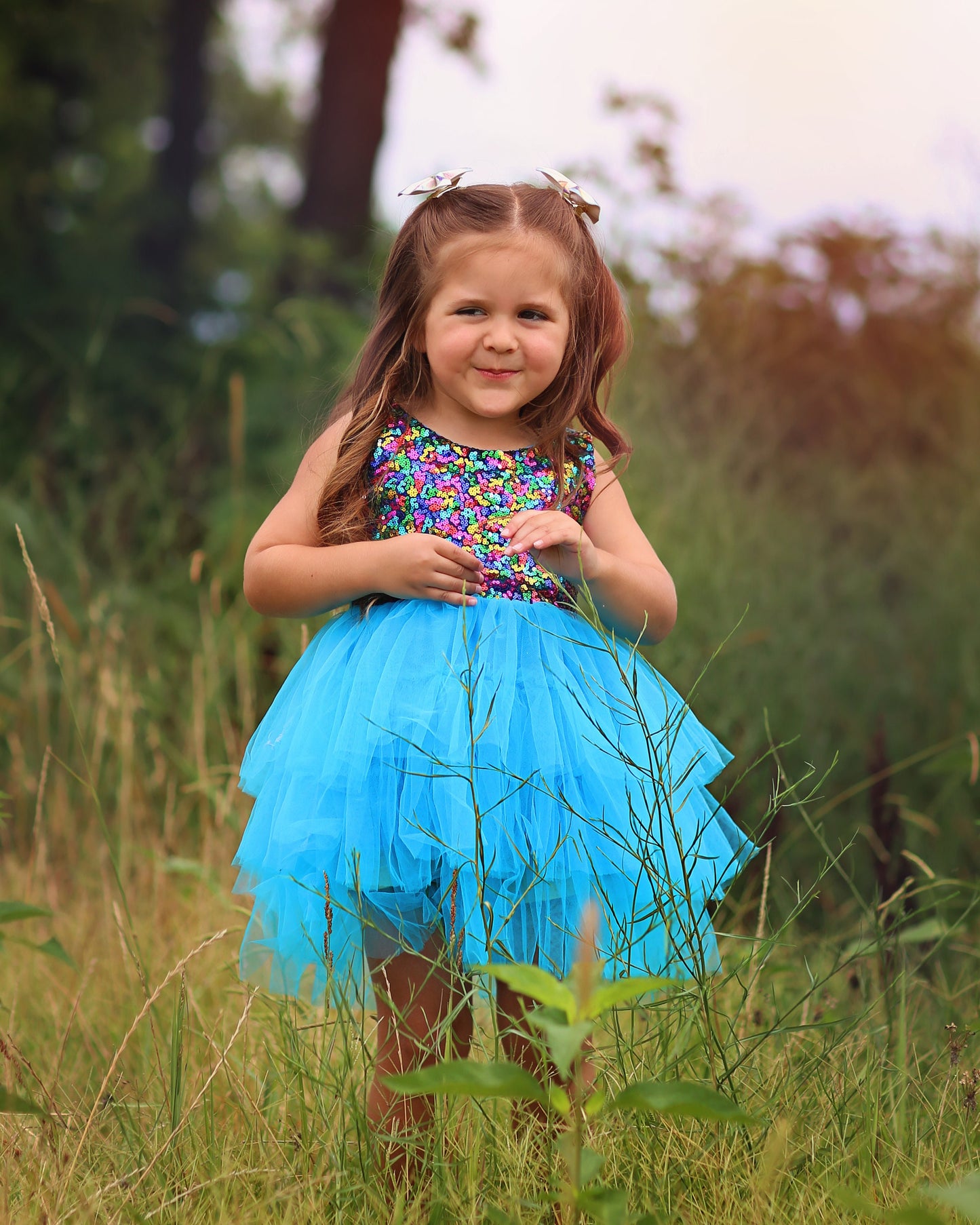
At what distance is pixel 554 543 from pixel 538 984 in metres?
0.72

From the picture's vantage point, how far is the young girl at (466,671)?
1.57 metres

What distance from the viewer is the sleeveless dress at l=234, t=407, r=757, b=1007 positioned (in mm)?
1555

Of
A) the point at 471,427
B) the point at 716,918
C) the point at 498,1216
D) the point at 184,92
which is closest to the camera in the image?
the point at 498,1216

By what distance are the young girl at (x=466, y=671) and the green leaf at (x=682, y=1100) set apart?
374 mm

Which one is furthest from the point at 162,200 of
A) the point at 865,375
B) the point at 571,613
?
the point at 571,613

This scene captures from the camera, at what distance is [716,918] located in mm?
2508

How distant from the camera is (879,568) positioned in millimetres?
4617

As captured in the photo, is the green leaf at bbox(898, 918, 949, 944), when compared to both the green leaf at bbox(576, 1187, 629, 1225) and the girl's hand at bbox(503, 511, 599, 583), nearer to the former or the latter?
the girl's hand at bbox(503, 511, 599, 583)

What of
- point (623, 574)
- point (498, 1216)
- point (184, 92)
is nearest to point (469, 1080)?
point (498, 1216)

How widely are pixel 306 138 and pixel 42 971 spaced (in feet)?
20.5

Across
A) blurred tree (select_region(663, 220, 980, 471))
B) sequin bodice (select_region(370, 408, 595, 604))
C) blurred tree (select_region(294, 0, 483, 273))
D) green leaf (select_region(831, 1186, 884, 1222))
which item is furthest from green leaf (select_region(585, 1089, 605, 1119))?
blurred tree (select_region(294, 0, 483, 273))

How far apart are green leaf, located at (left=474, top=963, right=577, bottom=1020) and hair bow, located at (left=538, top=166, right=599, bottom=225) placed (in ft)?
4.15

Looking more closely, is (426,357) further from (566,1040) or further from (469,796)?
(566,1040)

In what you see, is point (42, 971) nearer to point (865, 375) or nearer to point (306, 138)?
point (865, 375)
